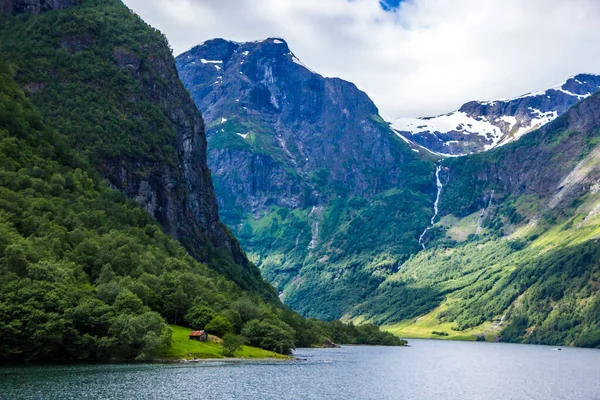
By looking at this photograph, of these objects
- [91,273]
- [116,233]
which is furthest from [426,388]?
[116,233]

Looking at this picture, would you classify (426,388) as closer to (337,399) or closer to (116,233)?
(337,399)

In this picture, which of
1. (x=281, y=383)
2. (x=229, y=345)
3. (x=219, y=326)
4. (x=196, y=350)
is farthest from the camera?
(x=219, y=326)

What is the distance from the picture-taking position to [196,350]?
531 ft

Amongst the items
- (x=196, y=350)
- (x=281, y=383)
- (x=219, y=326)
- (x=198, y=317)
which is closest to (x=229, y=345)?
(x=219, y=326)

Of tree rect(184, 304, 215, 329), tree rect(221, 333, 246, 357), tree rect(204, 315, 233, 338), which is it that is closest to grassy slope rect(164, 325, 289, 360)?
tree rect(221, 333, 246, 357)

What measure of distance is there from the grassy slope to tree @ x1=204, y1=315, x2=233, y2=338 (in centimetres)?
293

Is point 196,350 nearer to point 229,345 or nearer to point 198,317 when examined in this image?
point 229,345

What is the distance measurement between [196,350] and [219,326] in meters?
21.2

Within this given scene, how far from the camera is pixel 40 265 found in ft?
467

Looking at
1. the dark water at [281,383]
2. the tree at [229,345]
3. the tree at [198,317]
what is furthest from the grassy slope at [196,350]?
the dark water at [281,383]

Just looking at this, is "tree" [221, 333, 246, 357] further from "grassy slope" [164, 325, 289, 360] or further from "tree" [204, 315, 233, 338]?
"tree" [204, 315, 233, 338]

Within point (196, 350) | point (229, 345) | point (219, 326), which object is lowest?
point (196, 350)

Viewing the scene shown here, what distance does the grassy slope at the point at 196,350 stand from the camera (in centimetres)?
15612

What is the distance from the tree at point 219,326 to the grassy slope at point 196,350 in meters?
2.93
